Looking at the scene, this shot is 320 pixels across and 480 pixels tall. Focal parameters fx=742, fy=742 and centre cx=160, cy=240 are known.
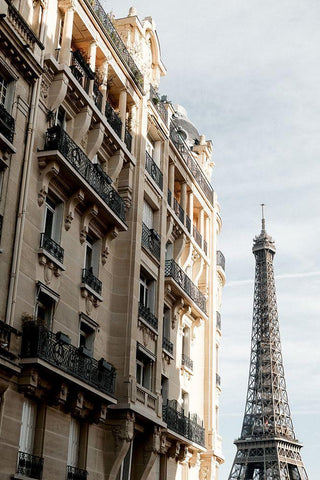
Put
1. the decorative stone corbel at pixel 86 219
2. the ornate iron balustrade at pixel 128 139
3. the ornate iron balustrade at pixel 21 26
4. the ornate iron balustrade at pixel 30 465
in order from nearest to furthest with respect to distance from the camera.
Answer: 1. the ornate iron balustrade at pixel 30 465
2. the ornate iron balustrade at pixel 21 26
3. the decorative stone corbel at pixel 86 219
4. the ornate iron balustrade at pixel 128 139

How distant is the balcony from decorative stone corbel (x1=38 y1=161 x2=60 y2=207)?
930 cm

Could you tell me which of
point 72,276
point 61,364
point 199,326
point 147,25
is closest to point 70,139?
point 72,276

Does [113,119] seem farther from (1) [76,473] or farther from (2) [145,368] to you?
(1) [76,473]

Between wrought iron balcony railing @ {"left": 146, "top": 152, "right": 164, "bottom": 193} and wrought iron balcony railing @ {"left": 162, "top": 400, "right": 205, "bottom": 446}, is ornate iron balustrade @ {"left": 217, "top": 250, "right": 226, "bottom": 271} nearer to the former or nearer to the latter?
wrought iron balcony railing @ {"left": 162, "top": 400, "right": 205, "bottom": 446}

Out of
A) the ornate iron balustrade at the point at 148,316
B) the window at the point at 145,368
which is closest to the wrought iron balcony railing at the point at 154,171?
the ornate iron balustrade at the point at 148,316

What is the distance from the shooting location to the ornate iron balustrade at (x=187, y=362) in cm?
3628

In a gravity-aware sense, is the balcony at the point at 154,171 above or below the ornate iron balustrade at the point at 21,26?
above

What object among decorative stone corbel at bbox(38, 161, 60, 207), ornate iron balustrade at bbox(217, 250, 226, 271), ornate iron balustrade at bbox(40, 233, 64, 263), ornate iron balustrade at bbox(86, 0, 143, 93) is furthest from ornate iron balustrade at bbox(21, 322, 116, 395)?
ornate iron balustrade at bbox(217, 250, 226, 271)

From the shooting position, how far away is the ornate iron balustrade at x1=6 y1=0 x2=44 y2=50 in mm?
22986

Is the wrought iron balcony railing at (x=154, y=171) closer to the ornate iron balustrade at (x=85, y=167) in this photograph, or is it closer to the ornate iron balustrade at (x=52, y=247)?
the ornate iron balustrade at (x=85, y=167)

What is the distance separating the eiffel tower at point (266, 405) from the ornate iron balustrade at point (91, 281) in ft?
309

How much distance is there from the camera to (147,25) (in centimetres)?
3525

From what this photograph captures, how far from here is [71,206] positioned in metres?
25.7

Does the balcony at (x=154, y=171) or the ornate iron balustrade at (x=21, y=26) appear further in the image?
the balcony at (x=154, y=171)
